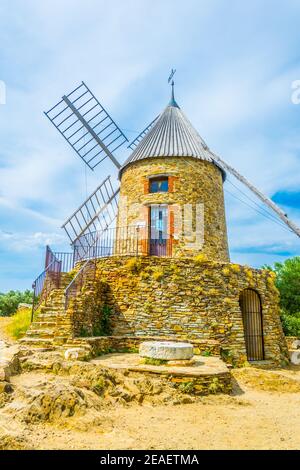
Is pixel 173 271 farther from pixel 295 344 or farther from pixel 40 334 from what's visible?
pixel 295 344

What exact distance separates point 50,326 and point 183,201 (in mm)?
8087

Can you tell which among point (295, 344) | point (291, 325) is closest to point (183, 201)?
point (295, 344)

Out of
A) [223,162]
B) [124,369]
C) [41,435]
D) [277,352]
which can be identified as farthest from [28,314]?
[223,162]

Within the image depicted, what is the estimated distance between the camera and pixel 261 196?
14.3 meters

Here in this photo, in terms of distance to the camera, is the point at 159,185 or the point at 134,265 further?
the point at 159,185

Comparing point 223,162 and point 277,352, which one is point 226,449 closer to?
point 277,352

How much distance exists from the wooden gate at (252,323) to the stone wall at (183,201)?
2.57 meters

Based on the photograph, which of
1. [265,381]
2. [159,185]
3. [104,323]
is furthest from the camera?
[159,185]

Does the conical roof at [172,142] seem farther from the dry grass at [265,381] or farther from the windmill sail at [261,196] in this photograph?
the dry grass at [265,381]

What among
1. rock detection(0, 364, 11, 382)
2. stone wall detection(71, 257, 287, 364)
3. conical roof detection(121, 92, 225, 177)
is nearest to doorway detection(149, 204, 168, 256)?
conical roof detection(121, 92, 225, 177)

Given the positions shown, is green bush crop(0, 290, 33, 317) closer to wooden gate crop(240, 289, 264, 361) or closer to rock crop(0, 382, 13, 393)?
wooden gate crop(240, 289, 264, 361)

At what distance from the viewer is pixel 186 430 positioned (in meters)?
5.12

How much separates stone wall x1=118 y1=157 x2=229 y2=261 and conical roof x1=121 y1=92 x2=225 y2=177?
28 centimetres

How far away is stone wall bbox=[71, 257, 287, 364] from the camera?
11.2m
